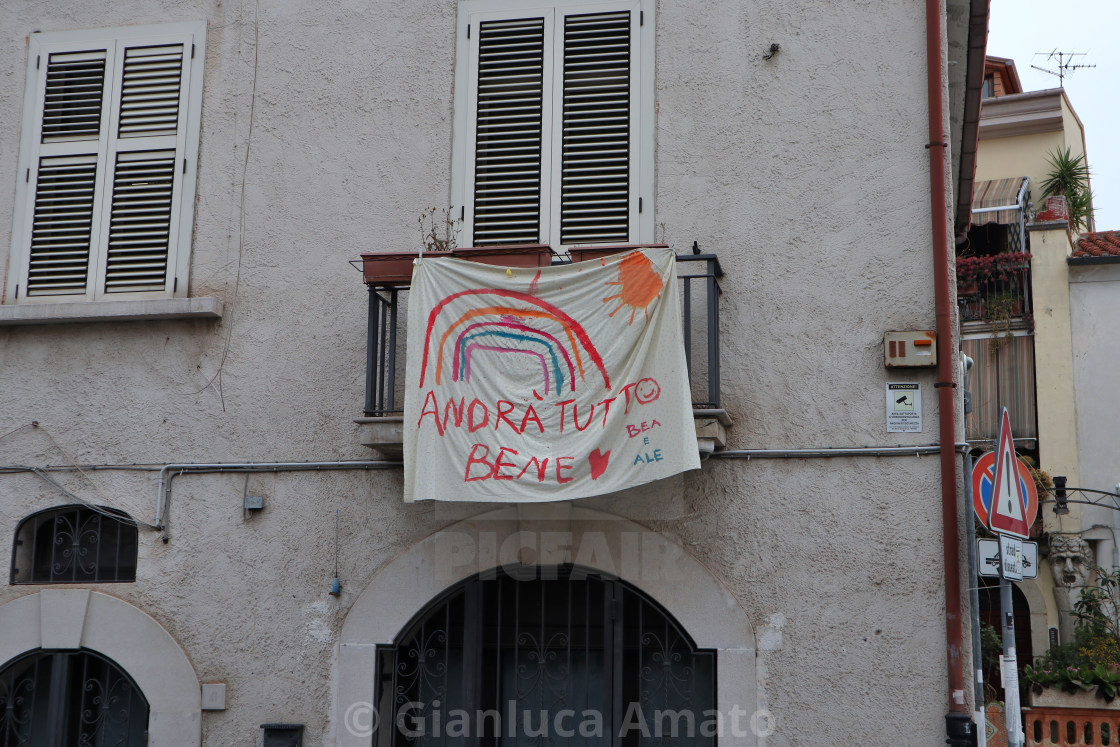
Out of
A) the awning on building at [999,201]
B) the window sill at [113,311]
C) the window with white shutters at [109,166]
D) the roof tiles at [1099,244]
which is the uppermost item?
the awning on building at [999,201]

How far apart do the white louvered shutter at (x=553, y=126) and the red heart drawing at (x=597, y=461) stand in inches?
60.0

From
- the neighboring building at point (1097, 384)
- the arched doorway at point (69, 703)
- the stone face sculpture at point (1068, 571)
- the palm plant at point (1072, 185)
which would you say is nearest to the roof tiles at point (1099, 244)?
the neighboring building at point (1097, 384)

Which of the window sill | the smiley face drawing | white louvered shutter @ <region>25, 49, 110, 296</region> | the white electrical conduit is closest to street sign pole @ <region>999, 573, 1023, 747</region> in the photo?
the smiley face drawing

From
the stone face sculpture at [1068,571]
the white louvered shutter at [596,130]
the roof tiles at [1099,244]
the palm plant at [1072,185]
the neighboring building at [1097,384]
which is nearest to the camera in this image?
the white louvered shutter at [596,130]

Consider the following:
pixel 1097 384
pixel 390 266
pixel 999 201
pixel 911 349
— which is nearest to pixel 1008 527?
pixel 911 349

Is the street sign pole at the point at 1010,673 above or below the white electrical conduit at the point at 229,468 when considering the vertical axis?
below

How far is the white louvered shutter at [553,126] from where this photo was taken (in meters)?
7.33

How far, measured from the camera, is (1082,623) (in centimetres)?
1555

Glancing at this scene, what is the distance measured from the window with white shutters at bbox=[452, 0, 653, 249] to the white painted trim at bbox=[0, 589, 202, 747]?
10.6 feet

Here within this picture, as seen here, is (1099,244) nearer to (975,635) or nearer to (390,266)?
(975,635)

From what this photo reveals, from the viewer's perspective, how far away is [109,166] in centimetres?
791

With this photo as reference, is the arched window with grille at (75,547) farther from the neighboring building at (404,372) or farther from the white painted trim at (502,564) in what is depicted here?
the white painted trim at (502,564)

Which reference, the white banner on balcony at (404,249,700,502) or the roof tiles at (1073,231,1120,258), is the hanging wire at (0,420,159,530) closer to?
the white banner on balcony at (404,249,700,502)

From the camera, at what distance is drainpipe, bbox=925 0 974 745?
20.3 feet
